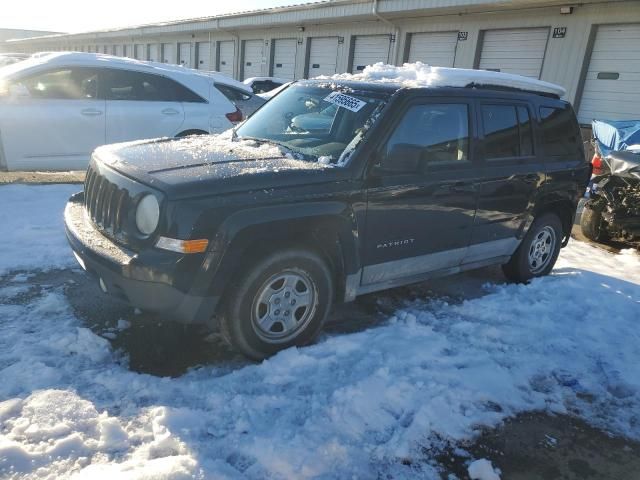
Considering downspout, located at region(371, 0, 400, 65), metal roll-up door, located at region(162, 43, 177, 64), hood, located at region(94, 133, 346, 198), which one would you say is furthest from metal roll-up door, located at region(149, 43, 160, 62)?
hood, located at region(94, 133, 346, 198)

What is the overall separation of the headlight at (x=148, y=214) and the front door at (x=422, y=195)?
4.68ft

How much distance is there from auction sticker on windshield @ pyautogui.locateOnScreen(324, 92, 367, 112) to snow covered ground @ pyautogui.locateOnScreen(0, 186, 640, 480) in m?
1.71

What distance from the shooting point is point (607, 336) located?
4234 millimetres

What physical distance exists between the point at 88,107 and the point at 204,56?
2332 centimetres

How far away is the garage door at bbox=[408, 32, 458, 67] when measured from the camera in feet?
51.1

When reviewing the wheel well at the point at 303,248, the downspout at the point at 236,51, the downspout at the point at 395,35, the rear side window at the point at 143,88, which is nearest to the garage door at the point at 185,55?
the downspout at the point at 236,51

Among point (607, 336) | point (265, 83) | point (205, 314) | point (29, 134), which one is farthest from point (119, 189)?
point (265, 83)

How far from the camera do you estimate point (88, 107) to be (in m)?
7.19

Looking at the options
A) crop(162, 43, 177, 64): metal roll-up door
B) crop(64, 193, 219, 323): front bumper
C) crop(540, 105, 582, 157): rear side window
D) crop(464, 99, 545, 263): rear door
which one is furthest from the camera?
crop(162, 43, 177, 64): metal roll-up door

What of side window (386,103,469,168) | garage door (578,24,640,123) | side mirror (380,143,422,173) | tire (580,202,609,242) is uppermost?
garage door (578,24,640,123)

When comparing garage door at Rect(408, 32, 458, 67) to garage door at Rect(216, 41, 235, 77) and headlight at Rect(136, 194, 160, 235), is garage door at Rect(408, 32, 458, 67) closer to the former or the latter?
garage door at Rect(216, 41, 235, 77)

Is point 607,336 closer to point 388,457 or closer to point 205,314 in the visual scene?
point 388,457

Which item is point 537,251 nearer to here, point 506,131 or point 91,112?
point 506,131

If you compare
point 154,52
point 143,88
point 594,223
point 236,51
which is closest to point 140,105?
point 143,88
